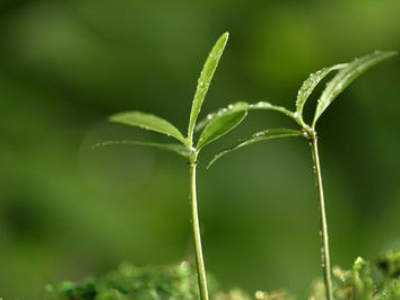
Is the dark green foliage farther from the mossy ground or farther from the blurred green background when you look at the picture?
the blurred green background

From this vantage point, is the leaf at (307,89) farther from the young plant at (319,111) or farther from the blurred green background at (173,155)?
the blurred green background at (173,155)

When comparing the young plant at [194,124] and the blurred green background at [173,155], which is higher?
the blurred green background at [173,155]

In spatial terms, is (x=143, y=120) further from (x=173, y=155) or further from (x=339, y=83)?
(x=173, y=155)

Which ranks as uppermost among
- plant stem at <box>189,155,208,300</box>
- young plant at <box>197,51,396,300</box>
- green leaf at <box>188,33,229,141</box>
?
green leaf at <box>188,33,229,141</box>

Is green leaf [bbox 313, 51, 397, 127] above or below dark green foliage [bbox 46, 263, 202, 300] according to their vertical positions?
above

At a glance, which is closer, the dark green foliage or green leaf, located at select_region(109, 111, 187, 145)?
green leaf, located at select_region(109, 111, 187, 145)

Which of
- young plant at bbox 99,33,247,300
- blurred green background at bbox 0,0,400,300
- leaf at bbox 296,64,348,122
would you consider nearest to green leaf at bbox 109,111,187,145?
young plant at bbox 99,33,247,300

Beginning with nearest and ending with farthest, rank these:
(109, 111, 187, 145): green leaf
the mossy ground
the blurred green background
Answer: (109, 111, 187, 145): green leaf < the mossy ground < the blurred green background

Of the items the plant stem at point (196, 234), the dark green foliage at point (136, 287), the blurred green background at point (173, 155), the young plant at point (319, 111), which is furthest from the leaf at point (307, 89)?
the blurred green background at point (173, 155)

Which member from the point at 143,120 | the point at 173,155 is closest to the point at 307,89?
the point at 143,120

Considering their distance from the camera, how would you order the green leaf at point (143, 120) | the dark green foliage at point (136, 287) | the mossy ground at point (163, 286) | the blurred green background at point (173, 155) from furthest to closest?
the blurred green background at point (173, 155)
the dark green foliage at point (136, 287)
the mossy ground at point (163, 286)
the green leaf at point (143, 120)

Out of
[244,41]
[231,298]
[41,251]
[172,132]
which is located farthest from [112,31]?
[172,132]
